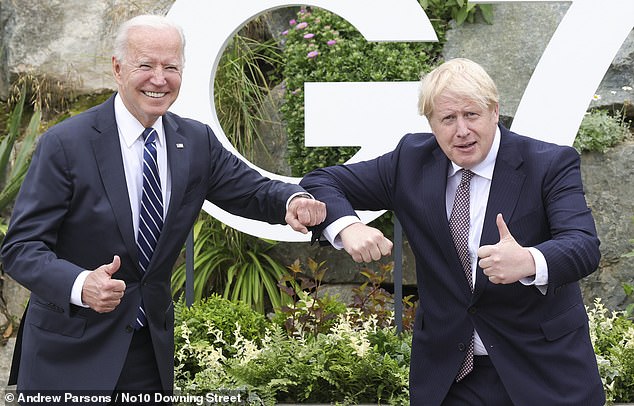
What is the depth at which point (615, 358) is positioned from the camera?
4797 mm

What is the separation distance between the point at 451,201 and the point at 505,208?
0.64 feet

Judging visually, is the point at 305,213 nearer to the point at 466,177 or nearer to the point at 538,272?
the point at 466,177

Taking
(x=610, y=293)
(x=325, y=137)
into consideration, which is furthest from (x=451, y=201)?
(x=610, y=293)

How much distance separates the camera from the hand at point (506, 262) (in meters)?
2.55

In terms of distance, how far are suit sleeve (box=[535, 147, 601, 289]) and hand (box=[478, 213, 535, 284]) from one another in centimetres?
7

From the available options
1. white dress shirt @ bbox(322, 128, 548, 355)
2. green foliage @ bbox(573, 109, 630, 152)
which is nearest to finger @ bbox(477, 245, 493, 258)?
white dress shirt @ bbox(322, 128, 548, 355)

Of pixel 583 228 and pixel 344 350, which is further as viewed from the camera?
pixel 344 350

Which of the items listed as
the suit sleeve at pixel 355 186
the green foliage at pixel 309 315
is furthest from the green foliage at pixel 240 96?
the suit sleeve at pixel 355 186

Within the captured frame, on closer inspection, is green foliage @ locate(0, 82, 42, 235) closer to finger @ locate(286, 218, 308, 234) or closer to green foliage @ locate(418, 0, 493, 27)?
green foliage @ locate(418, 0, 493, 27)

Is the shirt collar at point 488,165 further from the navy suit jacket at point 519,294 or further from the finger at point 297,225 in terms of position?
the finger at point 297,225

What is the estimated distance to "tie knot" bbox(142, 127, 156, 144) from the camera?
2963 mm

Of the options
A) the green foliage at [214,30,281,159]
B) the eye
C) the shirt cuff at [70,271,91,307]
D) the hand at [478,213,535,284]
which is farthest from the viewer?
the green foliage at [214,30,281,159]

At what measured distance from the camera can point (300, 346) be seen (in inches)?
192

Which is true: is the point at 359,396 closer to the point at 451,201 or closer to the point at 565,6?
the point at 451,201
